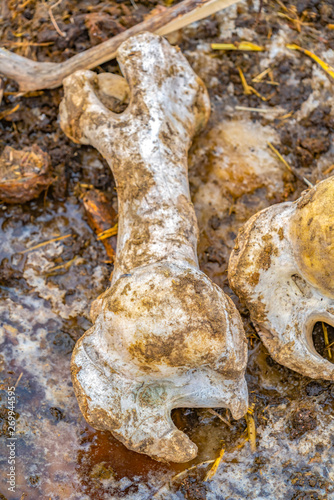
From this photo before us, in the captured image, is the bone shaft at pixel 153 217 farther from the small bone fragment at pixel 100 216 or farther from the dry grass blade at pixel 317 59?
the dry grass blade at pixel 317 59

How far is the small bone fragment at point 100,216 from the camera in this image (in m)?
3.26

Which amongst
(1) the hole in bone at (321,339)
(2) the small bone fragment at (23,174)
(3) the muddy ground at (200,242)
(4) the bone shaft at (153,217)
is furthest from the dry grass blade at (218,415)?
(2) the small bone fragment at (23,174)

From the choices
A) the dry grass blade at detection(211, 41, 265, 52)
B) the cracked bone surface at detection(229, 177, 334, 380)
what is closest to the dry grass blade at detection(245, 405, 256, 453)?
the cracked bone surface at detection(229, 177, 334, 380)

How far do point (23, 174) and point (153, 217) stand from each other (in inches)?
45.0

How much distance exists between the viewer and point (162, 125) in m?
2.82

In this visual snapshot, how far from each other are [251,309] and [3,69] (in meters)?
2.51

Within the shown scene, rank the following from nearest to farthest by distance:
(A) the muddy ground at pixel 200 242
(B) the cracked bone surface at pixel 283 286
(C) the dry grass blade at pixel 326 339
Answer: (B) the cracked bone surface at pixel 283 286, (A) the muddy ground at pixel 200 242, (C) the dry grass blade at pixel 326 339

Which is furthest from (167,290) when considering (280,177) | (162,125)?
(280,177)

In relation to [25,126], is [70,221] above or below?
below

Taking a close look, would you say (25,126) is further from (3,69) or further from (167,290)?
(167,290)

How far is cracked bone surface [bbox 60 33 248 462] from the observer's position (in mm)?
2271

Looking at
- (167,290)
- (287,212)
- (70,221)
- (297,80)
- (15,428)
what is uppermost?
(297,80)

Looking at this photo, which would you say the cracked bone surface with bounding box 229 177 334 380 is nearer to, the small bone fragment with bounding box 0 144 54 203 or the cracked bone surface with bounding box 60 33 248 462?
the cracked bone surface with bounding box 60 33 248 462

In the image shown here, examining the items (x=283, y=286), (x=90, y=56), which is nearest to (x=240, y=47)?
(x=90, y=56)
